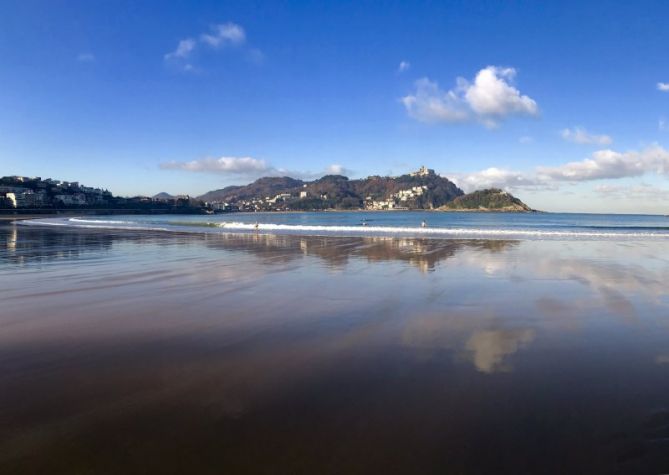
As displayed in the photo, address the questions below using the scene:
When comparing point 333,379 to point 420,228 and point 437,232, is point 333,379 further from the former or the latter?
point 420,228

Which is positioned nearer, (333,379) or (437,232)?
(333,379)

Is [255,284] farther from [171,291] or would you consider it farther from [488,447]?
[488,447]

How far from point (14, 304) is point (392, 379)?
923 cm

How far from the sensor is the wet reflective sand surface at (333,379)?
3.76 metres

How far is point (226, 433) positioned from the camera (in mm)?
4055

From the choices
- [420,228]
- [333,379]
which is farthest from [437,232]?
[333,379]

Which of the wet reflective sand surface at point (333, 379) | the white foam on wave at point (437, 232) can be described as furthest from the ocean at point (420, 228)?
the wet reflective sand surface at point (333, 379)

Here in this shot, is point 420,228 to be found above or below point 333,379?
above

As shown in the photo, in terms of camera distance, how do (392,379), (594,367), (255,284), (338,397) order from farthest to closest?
(255,284)
(594,367)
(392,379)
(338,397)

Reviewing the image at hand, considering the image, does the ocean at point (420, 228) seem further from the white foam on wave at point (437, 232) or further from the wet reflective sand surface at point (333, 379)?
the wet reflective sand surface at point (333, 379)

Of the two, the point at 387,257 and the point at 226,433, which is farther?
the point at 387,257

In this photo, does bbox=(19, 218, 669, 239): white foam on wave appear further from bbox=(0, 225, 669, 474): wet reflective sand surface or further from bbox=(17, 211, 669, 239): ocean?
bbox=(0, 225, 669, 474): wet reflective sand surface

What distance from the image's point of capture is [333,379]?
5.41 m

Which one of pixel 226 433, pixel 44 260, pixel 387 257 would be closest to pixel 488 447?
pixel 226 433
